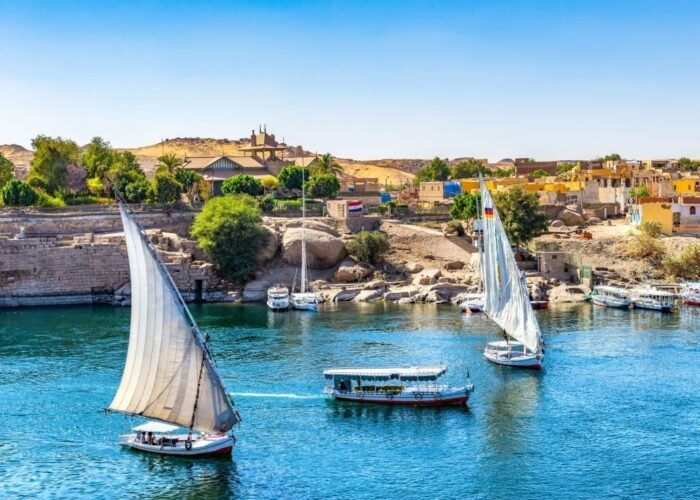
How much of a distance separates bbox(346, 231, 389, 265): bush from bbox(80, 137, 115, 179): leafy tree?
63.4ft

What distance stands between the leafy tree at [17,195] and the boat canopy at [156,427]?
36.1 m

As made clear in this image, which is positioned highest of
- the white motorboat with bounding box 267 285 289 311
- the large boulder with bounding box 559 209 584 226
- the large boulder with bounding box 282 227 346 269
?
the large boulder with bounding box 559 209 584 226

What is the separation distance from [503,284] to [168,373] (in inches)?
609

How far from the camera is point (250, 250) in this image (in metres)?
55.3

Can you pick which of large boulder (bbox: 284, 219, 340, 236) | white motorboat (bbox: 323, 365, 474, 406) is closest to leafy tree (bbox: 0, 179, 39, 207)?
large boulder (bbox: 284, 219, 340, 236)

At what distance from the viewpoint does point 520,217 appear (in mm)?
55906

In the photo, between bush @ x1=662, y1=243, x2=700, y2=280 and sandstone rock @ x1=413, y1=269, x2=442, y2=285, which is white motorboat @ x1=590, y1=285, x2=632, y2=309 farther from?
sandstone rock @ x1=413, y1=269, x2=442, y2=285

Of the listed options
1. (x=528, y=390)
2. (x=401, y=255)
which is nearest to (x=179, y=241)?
(x=401, y=255)

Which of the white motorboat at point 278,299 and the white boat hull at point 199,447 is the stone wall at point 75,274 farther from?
the white boat hull at point 199,447

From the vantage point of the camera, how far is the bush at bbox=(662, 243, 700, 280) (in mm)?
53094

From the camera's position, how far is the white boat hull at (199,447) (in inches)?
1048

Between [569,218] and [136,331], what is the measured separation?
1584 inches

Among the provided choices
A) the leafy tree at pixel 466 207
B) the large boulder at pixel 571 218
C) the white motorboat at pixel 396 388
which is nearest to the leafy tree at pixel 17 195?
the leafy tree at pixel 466 207

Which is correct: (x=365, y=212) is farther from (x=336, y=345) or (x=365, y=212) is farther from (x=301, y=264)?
(x=336, y=345)
